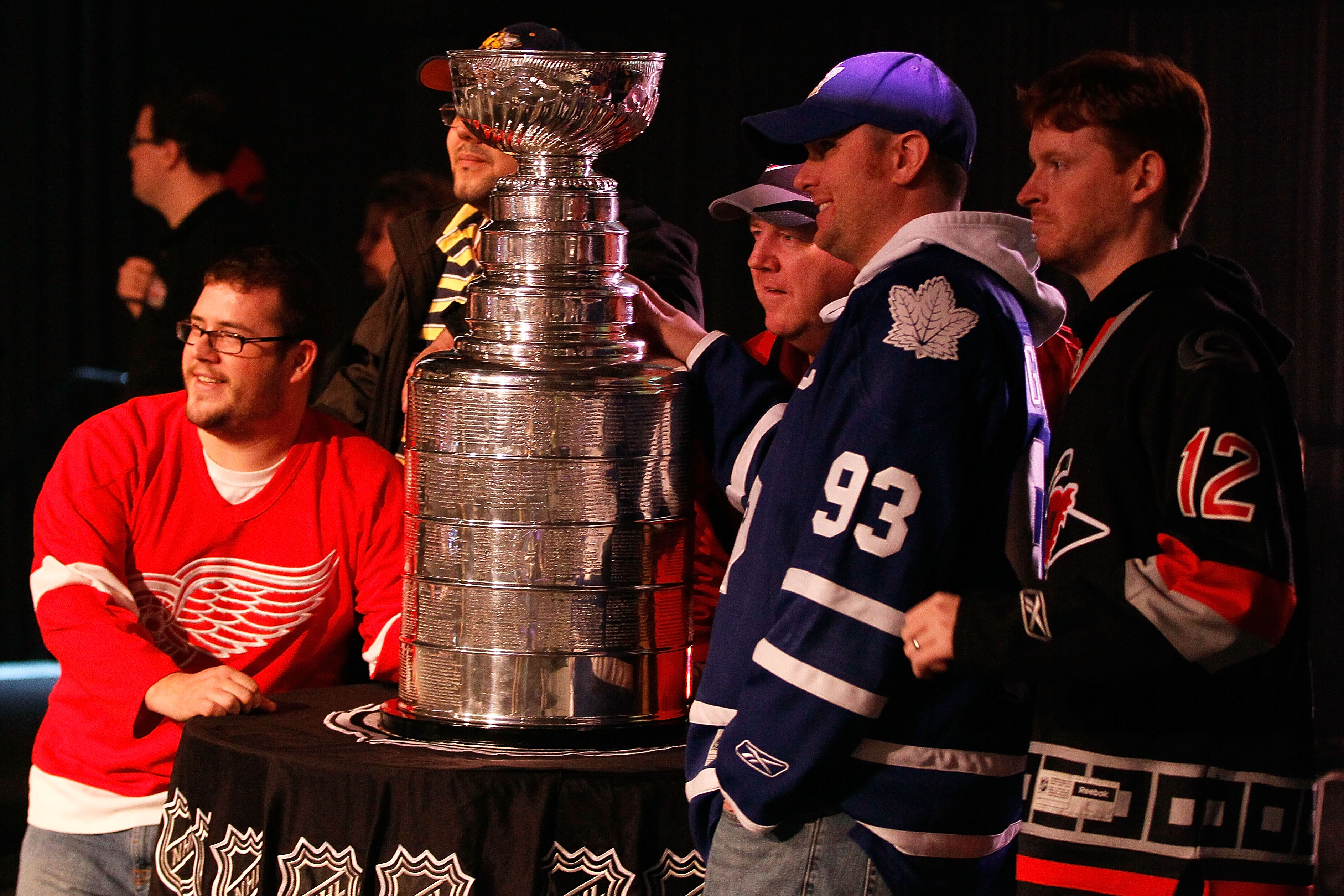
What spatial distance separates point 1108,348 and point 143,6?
18.1 ft

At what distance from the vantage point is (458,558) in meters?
1.91

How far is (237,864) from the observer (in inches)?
72.7

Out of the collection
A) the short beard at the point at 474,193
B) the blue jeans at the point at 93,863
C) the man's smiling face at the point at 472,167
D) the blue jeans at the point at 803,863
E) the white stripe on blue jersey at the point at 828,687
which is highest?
the man's smiling face at the point at 472,167

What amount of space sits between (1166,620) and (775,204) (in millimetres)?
1270

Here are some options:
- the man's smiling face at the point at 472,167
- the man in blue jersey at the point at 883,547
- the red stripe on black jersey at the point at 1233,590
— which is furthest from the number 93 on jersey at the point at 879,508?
the man's smiling face at the point at 472,167

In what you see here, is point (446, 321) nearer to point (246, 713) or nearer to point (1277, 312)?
point (246, 713)

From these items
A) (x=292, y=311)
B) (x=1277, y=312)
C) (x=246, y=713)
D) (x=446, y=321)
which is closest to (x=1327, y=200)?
(x=1277, y=312)

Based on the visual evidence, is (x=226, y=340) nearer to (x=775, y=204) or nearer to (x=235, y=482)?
(x=235, y=482)

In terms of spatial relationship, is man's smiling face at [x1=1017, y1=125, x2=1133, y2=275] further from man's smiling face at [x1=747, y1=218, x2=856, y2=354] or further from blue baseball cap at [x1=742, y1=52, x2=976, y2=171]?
man's smiling face at [x1=747, y1=218, x2=856, y2=354]

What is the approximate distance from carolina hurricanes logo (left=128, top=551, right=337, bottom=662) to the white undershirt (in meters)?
0.09

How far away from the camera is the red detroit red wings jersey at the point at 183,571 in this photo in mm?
2230

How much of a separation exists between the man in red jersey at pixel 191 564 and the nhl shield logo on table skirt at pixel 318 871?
1.53 ft

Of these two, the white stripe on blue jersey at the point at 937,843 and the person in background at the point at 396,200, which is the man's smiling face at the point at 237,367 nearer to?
the white stripe on blue jersey at the point at 937,843

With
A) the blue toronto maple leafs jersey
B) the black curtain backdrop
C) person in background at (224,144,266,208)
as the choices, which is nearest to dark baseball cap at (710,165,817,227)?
the blue toronto maple leafs jersey
